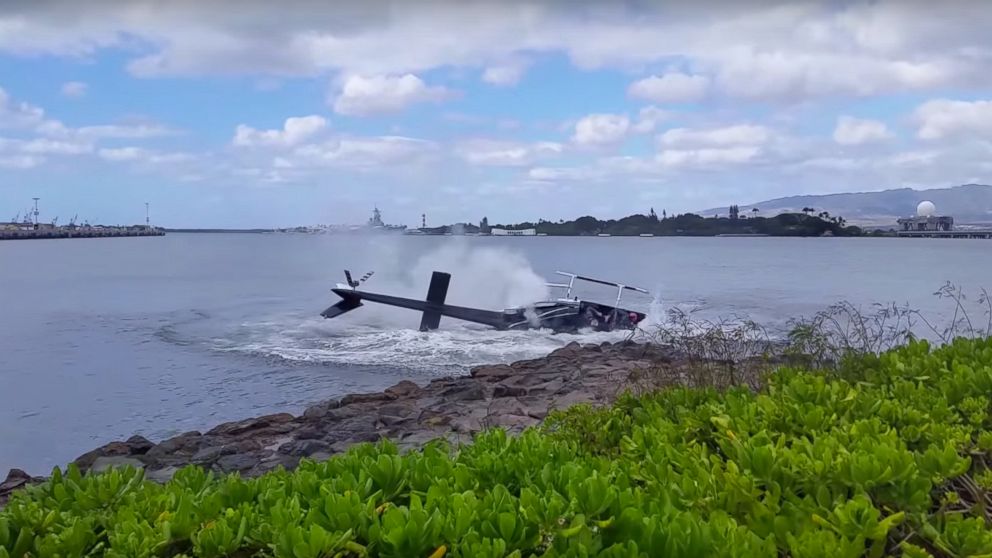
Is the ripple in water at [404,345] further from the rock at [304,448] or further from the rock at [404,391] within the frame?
the rock at [304,448]

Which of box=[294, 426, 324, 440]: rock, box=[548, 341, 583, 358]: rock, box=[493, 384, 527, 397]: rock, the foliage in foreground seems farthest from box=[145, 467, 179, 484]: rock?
box=[548, 341, 583, 358]: rock

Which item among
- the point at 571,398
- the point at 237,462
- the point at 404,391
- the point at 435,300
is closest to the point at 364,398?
the point at 404,391

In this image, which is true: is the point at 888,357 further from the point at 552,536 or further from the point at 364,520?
the point at 364,520

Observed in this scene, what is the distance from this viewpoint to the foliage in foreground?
218 centimetres

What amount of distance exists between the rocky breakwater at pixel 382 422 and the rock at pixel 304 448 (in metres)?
0.01

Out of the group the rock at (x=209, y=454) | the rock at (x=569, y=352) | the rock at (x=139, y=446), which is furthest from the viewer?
the rock at (x=569, y=352)

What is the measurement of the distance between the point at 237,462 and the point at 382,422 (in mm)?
2254

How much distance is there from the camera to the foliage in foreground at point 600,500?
2.18m

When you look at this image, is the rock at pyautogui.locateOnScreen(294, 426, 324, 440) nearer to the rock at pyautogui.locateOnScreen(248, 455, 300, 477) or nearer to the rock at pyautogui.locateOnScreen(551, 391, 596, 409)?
the rock at pyautogui.locateOnScreen(248, 455, 300, 477)

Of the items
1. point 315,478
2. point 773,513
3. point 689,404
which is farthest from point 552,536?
point 689,404

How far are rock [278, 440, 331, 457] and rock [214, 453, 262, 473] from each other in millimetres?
340

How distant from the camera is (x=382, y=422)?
429 inches

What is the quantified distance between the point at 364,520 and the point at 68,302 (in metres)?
45.0

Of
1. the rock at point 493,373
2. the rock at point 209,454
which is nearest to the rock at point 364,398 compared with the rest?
the rock at point 493,373
